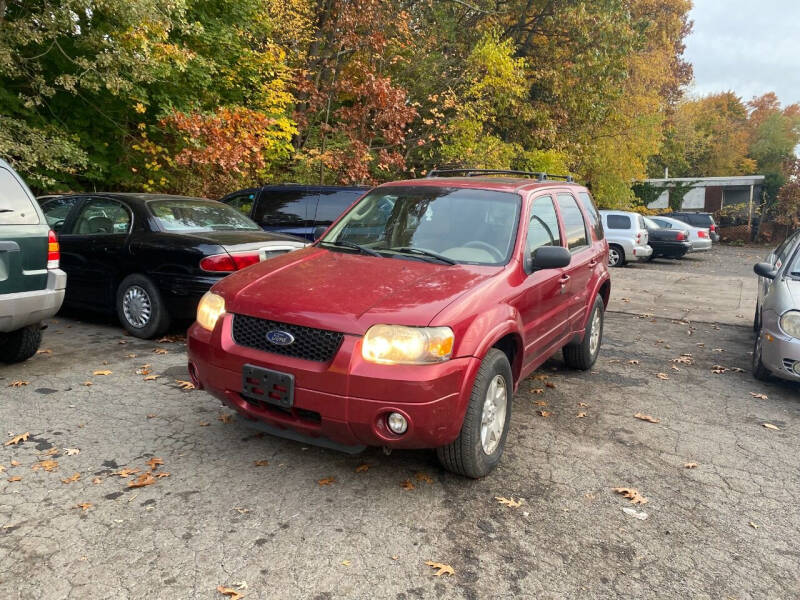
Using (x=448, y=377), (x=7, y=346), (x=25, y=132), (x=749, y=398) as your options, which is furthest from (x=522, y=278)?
(x=25, y=132)

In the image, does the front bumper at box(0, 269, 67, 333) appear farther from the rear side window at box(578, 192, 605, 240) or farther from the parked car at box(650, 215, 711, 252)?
the parked car at box(650, 215, 711, 252)

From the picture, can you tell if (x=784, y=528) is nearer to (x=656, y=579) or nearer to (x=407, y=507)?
(x=656, y=579)

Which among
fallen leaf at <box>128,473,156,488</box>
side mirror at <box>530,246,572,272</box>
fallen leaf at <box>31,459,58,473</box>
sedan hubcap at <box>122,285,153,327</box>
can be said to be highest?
side mirror at <box>530,246,572,272</box>

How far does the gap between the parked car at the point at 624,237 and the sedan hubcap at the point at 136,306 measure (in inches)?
609

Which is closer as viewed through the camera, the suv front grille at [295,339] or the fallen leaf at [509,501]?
the suv front grille at [295,339]

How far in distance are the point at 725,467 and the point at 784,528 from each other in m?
0.78

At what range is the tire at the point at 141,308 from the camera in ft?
21.5

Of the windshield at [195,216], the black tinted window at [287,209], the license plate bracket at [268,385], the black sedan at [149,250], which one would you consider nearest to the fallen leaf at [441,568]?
the license plate bracket at [268,385]

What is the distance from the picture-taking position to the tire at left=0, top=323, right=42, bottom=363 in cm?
560

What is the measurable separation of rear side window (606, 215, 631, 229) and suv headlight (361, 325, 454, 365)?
17681 millimetres

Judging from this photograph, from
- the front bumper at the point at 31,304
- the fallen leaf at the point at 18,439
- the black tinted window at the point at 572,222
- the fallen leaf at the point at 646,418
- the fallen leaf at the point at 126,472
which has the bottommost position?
the fallen leaf at the point at 646,418

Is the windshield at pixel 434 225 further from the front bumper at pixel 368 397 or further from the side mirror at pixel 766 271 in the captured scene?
the side mirror at pixel 766 271

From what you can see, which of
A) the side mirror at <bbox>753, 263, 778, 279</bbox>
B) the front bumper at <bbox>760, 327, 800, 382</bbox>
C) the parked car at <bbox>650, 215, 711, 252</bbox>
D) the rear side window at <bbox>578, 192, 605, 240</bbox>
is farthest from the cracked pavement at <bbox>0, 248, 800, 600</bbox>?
the parked car at <bbox>650, 215, 711, 252</bbox>

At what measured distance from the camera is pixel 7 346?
563 centimetres
